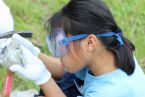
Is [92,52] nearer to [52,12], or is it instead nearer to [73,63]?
[73,63]

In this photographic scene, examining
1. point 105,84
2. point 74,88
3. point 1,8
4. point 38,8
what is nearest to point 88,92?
point 105,84

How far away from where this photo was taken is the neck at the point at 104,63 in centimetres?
214

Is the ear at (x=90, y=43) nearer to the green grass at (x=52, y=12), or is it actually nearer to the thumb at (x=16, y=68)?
the thumb at (x=16, y=68)

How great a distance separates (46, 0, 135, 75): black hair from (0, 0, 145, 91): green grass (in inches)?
45.7

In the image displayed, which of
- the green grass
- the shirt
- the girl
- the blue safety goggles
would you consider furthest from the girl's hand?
the green grass

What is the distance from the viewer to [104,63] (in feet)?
7.08

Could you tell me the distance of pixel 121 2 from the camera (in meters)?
Answer: 3.88

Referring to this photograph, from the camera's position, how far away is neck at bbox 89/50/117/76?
2.14 meters

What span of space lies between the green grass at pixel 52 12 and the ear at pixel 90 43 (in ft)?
3.87

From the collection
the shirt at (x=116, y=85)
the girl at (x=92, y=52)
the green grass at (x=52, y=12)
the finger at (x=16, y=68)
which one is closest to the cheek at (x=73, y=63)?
the girl at (x=92, y=52)

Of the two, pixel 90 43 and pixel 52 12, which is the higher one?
pixel 90 43

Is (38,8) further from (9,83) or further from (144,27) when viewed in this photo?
(9,83)

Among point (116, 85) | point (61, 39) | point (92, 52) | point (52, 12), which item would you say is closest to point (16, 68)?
point (61, 39)

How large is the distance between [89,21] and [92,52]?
0.15 m
